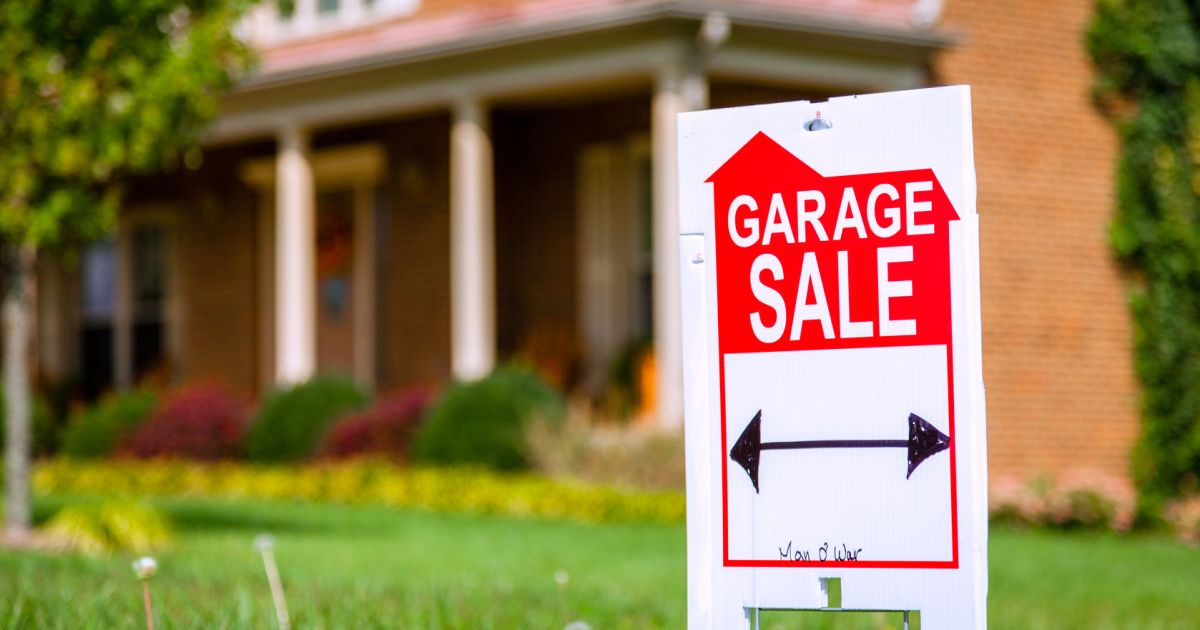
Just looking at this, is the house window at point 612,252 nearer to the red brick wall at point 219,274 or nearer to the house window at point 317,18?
the house window at point 317,18

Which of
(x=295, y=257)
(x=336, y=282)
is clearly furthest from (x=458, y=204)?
(x=336, y=282)

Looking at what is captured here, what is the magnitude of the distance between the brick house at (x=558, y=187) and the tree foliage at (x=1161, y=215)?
0.27 metres

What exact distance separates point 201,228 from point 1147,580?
11.9 metres

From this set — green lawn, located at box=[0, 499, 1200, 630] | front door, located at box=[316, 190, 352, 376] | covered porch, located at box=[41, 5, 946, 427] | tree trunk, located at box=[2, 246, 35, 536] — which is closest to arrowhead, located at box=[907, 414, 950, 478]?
green lawn, located at box=[0, 499, 1200, 630]

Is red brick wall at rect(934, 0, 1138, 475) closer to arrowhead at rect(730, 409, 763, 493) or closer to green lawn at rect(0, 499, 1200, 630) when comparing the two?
green lawn at rect(0, 499, 1200, 630)

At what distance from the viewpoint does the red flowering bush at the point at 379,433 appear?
13609mm

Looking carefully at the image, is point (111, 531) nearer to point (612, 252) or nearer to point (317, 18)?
point (612, 252)

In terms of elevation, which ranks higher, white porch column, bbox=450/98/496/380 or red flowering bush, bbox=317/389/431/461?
white porch column, bbox=450/98/496/380

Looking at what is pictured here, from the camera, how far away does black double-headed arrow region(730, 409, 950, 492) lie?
9.80 ft

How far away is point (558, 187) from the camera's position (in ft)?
51.2

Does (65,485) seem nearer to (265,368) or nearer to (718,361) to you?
(265,368)

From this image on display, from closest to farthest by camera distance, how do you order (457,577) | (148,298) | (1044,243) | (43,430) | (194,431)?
1. (457,577)
2. (1044,243)
3. (194,431)
4. (43,430)
5. (148,298)

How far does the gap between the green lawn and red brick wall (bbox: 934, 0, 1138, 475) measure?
6.91 ft

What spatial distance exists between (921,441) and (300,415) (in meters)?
11.7
